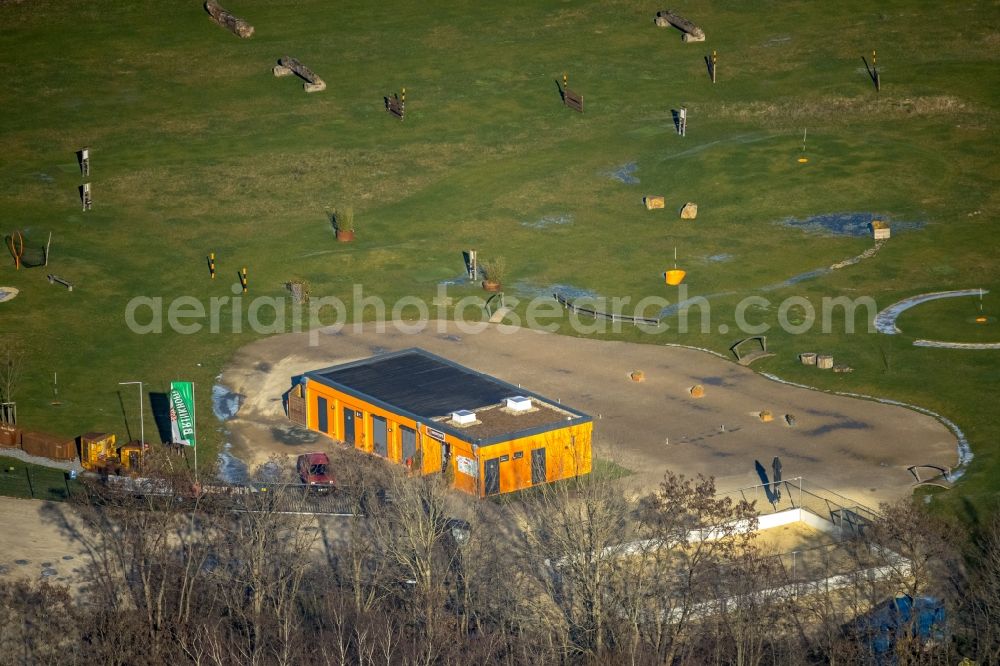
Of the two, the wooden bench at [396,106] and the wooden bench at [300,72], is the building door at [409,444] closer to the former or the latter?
the wooden bench at [396,106]

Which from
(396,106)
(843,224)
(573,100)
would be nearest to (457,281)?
(843,224)

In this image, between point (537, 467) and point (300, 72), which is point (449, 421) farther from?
point (300, 72)

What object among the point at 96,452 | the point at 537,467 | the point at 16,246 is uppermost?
the point at 16,246

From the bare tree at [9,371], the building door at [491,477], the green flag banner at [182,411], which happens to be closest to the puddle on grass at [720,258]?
the building door at [491,477]

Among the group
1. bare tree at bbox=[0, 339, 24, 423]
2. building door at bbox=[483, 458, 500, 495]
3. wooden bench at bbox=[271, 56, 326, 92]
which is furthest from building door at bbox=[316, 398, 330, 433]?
wooden bench at bbox=[271, 56, 326, 92]

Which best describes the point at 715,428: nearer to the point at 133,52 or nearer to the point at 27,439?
the point at 27,439

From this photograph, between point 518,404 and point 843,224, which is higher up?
point 843,224
